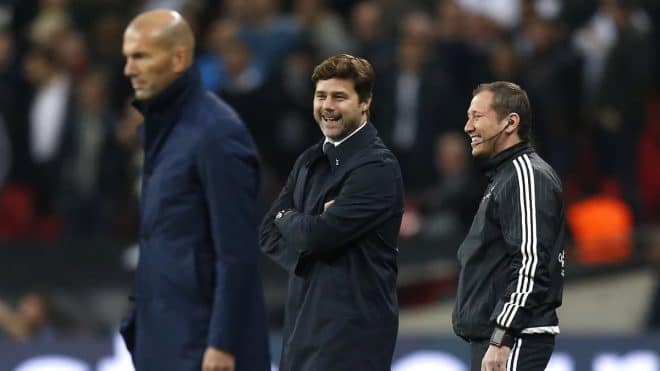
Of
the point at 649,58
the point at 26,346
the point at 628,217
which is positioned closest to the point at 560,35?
the point at 649,58

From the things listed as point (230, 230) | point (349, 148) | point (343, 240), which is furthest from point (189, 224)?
point (349, 148)

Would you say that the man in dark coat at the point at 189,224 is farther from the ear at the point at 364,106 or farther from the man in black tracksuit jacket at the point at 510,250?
the man in black tracksuit jacket at the point at 510,250

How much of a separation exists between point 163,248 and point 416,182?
613cm

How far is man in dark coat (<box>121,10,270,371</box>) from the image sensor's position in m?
5.12

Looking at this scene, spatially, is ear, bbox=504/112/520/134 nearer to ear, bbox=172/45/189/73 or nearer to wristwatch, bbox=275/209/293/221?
wristwatch, bbox=275/209/293/221

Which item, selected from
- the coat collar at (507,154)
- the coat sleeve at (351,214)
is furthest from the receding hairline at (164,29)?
the coat collar at (507,154)

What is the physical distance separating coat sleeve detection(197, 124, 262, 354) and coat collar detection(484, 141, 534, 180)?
0.90 m

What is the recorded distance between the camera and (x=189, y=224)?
5211 millimetres

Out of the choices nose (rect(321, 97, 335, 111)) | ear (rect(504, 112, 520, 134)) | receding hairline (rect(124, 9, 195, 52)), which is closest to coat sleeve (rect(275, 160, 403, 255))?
nose (rect(321, 97, 335, 111))

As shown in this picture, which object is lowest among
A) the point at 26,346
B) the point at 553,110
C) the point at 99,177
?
the point at 26,346

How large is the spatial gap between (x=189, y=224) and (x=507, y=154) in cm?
118

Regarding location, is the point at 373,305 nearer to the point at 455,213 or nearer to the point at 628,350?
the point at 628,350

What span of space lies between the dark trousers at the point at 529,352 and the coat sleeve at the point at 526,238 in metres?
0.09

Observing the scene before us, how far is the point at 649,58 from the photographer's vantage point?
1191 centimetres
